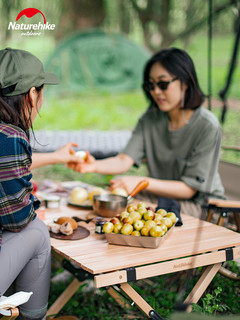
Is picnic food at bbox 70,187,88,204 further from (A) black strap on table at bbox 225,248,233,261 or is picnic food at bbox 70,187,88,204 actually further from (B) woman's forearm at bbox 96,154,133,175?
(A) black strap on table at bbox 225,248,233,261

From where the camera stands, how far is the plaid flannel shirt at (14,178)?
5.22 ft

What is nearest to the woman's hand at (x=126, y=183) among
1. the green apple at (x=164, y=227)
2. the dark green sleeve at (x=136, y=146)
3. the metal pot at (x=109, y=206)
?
the metal pot at (x=109, y=206)

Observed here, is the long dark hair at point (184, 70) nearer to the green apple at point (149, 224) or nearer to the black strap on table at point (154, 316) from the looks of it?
the green apple at point (149, 224)

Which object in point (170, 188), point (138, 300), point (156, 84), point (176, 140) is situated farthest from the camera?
point (176, 140)

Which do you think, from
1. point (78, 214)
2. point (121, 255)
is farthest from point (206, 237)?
point (78, 214)

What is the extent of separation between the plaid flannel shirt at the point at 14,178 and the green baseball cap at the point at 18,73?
157 mm

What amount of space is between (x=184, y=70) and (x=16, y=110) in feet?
4.79

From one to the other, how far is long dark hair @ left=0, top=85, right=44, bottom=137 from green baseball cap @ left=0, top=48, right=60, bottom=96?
2 centimetres

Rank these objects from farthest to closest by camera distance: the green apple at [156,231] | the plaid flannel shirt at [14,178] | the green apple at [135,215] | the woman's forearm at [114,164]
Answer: the woman's forearm at [114,164]
the green apple at [135,215]
the green apple at [156,231]
the plaid flannel shirt at [14,178]

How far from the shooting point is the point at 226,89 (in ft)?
10.6

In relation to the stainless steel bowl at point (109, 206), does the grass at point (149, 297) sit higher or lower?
lower

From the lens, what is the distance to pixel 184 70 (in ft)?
9.40

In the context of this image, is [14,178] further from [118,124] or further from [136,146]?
[118,124]

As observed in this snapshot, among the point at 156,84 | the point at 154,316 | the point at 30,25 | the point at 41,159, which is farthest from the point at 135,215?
the point at 156,84
